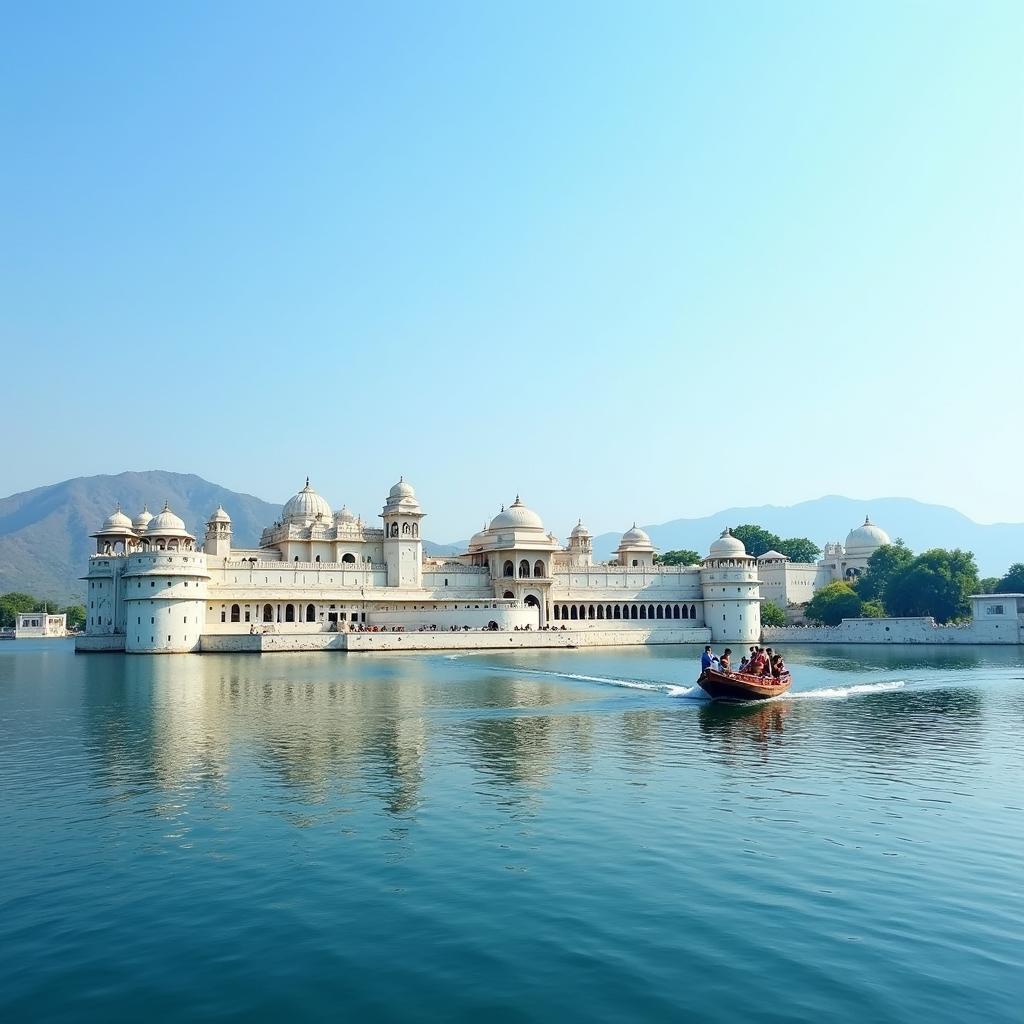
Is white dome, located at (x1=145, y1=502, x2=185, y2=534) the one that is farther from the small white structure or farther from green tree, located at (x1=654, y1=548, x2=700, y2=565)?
green tree, located at (x1=654, y1=548, x2=700, y2=565)

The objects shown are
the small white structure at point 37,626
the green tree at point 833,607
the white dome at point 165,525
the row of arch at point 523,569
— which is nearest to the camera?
the white dome at point 165,525

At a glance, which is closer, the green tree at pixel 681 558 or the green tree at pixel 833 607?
the green tree at pixel 833 607

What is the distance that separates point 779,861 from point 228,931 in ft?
22.3

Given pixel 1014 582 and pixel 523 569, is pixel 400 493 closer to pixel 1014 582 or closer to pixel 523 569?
pixel 523 569

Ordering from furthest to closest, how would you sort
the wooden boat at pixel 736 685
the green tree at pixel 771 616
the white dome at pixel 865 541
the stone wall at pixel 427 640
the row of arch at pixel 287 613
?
the white dome at pixel 865 541 → the green tree at pixel 771 616 → the row of arch at pixel 287 613 → the stone wall at pixel 427 640 → the wooden boat at pixel 736 685

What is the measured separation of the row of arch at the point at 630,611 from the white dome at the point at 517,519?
7260 millimetres

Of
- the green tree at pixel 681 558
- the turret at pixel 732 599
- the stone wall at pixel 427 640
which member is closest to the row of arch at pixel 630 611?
the turret at pixel 732 599

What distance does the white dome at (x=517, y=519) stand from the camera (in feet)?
249

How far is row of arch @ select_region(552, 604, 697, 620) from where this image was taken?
78.2 m

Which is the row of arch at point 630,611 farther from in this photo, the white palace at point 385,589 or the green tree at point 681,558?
the green tree at point 681,558

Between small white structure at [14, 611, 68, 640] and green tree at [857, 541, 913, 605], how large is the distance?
84461mm

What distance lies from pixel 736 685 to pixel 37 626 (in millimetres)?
97278

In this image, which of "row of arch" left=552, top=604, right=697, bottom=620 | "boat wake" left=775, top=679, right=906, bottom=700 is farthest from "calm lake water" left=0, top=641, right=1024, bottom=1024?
"row of arch" left=552, top=604, right=697, bottom=620

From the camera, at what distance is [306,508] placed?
75812mm
